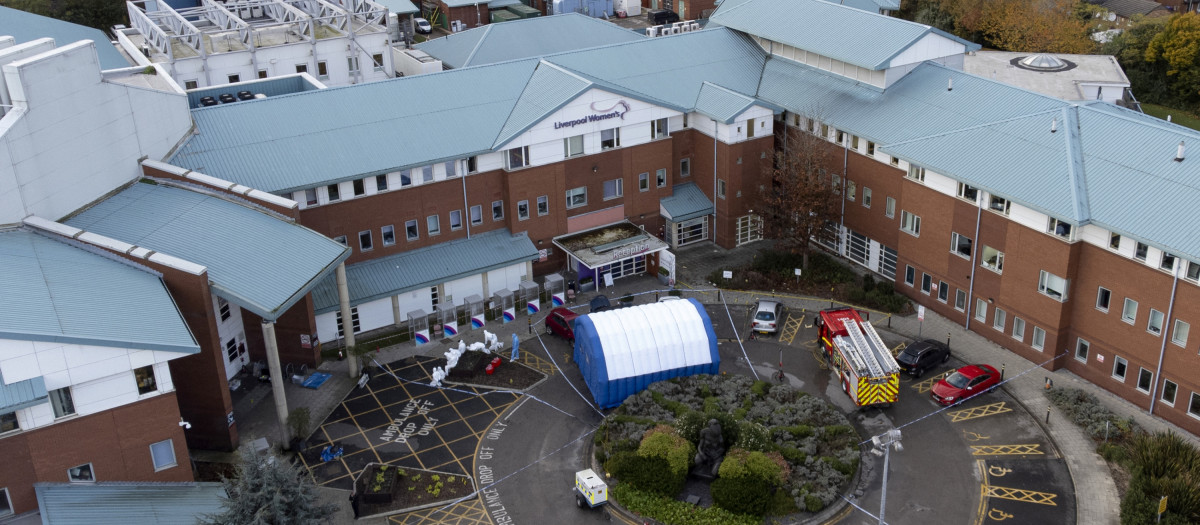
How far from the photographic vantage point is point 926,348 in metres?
51.2

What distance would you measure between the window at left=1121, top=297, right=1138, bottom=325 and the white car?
97044 millimetres

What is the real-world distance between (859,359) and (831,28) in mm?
26034

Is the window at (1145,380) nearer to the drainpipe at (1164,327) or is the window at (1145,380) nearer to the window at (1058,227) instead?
the drainpipe at (1164,327)

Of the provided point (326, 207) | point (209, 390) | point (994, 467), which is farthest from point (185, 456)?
point (994, 467)

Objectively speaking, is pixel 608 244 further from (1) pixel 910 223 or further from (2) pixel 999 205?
(2) pixel 999 205

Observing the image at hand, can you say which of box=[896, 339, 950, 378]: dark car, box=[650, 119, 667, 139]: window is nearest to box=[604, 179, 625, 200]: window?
box=[650, 119, 667, 139]: window

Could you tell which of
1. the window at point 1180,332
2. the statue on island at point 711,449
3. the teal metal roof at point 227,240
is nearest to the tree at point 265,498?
the teal metal roof at point 227,240

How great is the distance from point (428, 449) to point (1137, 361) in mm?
33715

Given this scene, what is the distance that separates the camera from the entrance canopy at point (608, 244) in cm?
6069

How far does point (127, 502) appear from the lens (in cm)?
3816

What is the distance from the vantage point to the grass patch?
300 feet

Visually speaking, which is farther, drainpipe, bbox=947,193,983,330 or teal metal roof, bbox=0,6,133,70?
teal metal roof, bbox=0,6,133,70

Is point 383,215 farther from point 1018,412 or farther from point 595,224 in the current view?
point 1018,412

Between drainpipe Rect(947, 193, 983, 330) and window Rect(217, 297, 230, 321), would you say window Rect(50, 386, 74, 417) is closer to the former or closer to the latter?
window Rect(217, 297, 230, 321)
